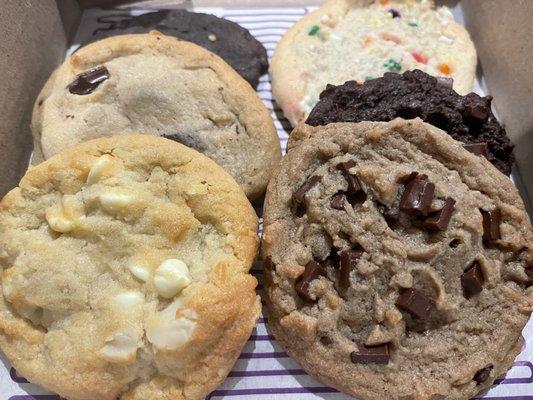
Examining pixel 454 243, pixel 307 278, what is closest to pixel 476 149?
pixel 454 243

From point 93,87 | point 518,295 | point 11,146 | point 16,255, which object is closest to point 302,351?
point 518,295

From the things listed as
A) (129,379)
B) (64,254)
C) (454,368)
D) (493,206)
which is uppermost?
(493,206)

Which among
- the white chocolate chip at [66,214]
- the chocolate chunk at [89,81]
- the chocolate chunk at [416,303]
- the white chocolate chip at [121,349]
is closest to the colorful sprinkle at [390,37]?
the chocolate chunk at [89,81]

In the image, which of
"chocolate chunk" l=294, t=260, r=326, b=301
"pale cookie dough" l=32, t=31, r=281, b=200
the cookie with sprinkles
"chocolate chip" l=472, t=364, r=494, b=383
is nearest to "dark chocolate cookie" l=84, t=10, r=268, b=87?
the cookie with sprinkles

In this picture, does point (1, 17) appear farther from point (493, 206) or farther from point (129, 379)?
point (493, 206)

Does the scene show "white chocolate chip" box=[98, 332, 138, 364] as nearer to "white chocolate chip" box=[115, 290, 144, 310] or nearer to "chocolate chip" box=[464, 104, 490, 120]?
"white chocolate chip" box=[115, 290, 144, 310]
